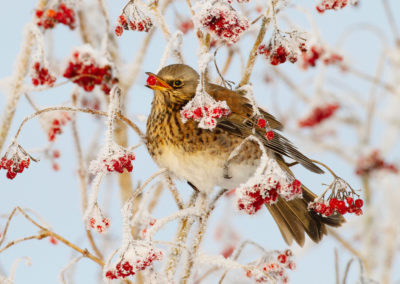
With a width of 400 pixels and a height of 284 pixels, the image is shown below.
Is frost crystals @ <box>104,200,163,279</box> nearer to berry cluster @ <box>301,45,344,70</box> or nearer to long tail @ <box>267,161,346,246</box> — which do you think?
long tail @ <box>267,161,346,246</box>

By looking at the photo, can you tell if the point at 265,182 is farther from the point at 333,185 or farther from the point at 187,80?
the point at 187,80

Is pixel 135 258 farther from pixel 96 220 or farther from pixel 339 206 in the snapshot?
pixel 339 206

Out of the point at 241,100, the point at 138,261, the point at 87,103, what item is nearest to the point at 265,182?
the point at 138,261

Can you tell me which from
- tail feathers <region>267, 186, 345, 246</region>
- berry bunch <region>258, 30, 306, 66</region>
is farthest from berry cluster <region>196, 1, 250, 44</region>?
tail feathers <region>267, 186, 345, 246</region>

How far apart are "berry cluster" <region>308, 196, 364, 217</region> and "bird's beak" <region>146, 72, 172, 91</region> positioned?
1.16m

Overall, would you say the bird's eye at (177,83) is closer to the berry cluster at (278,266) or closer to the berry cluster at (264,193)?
the berry cluster at (278,266)

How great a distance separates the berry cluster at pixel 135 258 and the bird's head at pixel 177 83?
1.34 meters

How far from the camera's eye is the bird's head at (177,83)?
3467 mm

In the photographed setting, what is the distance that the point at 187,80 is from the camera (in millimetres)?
3580

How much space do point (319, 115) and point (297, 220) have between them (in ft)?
4.57

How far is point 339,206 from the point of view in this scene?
95.8 inches

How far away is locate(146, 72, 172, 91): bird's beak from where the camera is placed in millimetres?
3201

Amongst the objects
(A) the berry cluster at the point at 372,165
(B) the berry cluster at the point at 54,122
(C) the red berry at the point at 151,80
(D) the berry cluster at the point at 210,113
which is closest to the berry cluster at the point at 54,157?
(B) the berry cluster at the point at 54,122

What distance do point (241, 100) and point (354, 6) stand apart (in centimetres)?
94
